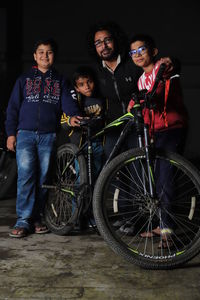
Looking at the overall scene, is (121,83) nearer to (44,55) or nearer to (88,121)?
(88,121)

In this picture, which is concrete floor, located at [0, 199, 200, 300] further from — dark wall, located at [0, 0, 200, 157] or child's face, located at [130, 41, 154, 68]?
dark wall, located at [0, 0, 200, 157]

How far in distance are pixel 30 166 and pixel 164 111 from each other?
112cm

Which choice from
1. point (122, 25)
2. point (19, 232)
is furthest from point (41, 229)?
point (122, 25)

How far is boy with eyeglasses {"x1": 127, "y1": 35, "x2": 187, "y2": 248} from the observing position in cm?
258

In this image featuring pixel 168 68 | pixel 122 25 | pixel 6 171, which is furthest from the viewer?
pixel 122 25

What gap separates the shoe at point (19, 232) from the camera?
2.94 metres

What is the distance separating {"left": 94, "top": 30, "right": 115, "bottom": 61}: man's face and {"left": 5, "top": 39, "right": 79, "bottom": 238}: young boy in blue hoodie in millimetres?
342

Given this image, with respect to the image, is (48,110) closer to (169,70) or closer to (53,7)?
(169,70)

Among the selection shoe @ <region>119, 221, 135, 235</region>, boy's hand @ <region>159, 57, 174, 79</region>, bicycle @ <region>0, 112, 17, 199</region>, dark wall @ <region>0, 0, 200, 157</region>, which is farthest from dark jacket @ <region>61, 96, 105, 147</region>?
dark wall @ <region>0, 0, 200, 157</region>

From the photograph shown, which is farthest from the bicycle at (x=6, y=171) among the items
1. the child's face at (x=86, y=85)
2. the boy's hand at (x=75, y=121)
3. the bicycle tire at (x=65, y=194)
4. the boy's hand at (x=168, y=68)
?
the boy's hand at (x=168, y=68)

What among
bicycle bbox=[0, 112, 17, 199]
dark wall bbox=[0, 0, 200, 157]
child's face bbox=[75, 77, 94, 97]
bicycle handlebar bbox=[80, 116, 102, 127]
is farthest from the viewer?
dark wall bbox=[0, 0, 200, 157]

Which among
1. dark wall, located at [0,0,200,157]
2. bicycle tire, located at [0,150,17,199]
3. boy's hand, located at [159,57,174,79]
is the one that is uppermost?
dark wall, located at [0,0,200,157]

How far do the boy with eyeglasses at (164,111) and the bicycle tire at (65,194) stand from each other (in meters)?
0.58

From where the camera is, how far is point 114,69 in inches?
123
